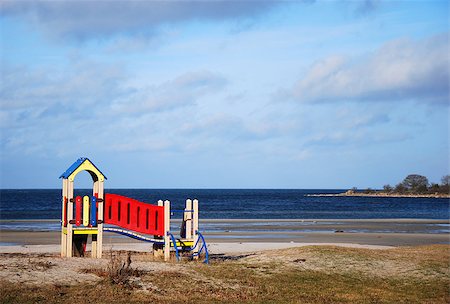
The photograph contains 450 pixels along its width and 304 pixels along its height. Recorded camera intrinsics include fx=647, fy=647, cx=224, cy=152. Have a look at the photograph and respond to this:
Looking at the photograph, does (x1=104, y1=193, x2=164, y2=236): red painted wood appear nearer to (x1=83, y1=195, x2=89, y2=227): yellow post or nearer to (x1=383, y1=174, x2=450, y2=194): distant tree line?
(x1=83, y1=195, x2=89, y2=227): yellow post

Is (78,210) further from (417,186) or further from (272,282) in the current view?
(417,186)

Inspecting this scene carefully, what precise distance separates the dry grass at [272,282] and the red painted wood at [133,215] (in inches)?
40.7

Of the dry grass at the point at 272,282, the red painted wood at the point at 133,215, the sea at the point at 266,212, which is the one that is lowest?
the dry grass at the point at 272,282

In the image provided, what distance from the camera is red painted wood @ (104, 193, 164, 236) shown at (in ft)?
65.6

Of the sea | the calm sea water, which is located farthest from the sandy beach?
the calm sea water

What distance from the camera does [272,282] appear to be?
1606 cm

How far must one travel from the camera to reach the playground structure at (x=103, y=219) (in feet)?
63.7

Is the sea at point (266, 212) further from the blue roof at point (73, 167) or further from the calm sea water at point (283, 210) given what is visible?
the blue roof at point (73, 167)

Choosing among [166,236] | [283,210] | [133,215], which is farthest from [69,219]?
[283,210]

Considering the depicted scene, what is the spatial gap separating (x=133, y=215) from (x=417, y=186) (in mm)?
155796

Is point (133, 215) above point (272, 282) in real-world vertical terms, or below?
above

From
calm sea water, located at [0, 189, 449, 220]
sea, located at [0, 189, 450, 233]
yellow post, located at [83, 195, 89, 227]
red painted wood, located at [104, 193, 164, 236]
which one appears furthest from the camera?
calm sea water, located at [0, 189, 449, 220]

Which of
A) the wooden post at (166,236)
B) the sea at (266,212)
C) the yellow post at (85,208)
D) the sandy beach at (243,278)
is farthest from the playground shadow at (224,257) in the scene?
the sea at (266,212)

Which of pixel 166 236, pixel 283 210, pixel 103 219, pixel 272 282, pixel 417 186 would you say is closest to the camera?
pixel 272 282
